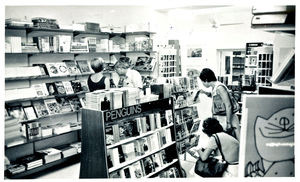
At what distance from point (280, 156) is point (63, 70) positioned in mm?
4308

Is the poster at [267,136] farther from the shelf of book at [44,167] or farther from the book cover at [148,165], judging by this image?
the shelf of book at [44,167]

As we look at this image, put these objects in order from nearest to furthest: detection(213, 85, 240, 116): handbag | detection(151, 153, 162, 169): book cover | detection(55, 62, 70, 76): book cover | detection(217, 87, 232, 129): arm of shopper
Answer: detection(151, 153, 162, 169): book cover → detection(217, 87, 232, 129): arm of shopper → detection(213, 85, 240, 116): handbag → detection(55, 62, 70, 76): book cover

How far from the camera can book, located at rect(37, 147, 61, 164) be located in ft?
15.6

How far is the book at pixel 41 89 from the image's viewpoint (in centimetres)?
481

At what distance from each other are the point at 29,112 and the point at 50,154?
780mm

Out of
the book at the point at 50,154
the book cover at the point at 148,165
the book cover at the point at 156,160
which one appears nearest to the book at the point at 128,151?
the book cover at the point at 148,165

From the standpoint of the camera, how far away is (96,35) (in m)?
6.09

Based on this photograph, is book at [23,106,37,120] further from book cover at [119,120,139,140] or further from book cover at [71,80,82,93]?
book cover at [119,120,139,140]

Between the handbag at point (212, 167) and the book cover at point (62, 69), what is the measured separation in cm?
305

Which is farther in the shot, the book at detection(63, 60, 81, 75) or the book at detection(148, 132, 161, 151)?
the book at detection(63, 60, 81, 75)

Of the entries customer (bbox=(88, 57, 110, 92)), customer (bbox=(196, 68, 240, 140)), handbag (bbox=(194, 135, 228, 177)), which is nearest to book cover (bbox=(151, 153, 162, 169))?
handbag (bbox=(194, 135, 228, 177))

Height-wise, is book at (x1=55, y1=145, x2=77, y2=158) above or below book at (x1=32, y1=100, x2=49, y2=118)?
below

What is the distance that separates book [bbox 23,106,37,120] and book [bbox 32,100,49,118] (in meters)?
0.07
